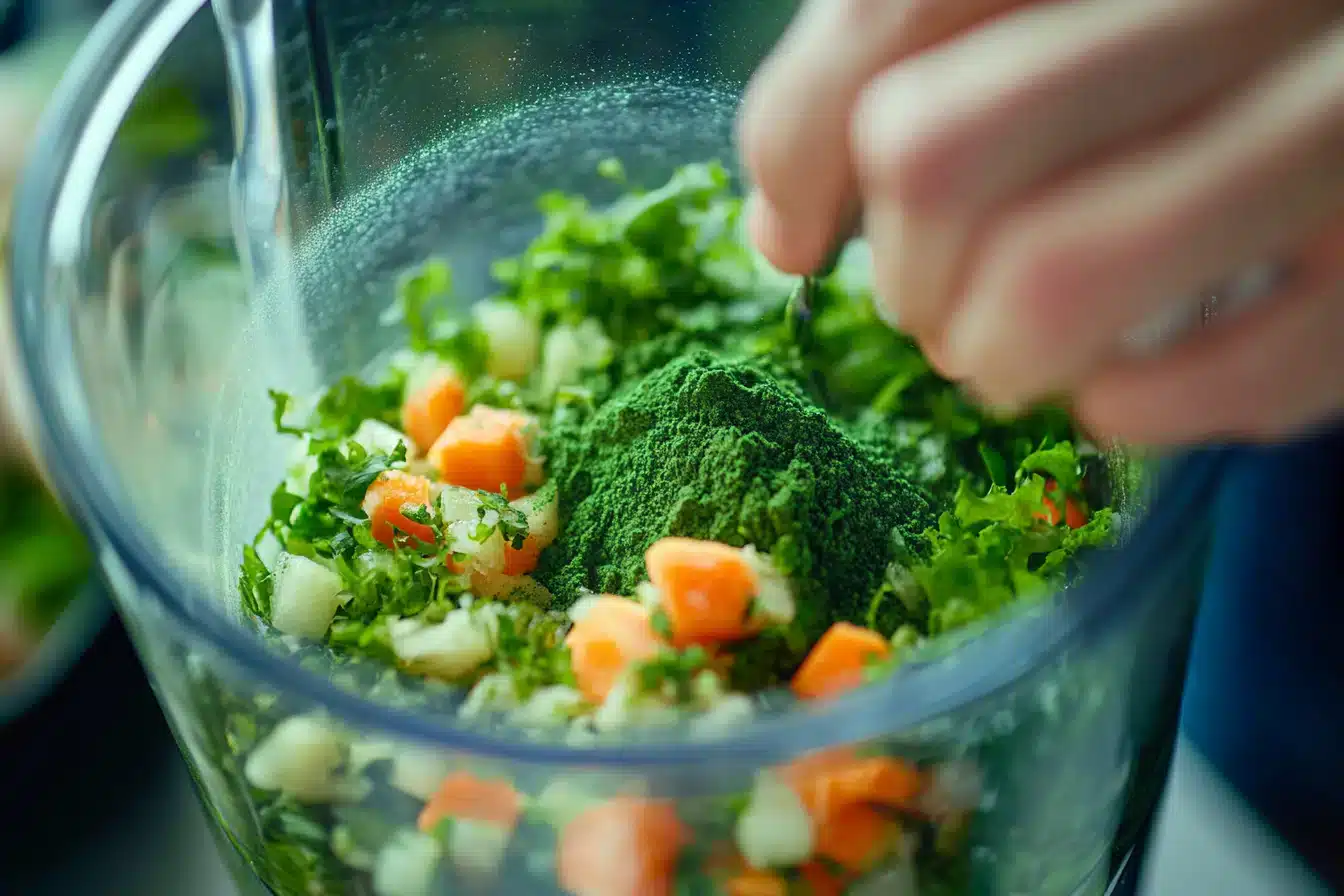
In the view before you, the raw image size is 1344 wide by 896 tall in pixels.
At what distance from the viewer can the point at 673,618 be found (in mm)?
531

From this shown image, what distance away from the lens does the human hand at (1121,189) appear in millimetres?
331

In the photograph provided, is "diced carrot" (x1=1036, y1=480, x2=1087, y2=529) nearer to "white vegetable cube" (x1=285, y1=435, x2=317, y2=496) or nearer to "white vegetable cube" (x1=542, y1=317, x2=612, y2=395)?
"white vegetable cube" (x1=542, y1=317, x2=612, y2=395)

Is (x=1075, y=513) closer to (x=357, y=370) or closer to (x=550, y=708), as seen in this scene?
(x=550, y=708)

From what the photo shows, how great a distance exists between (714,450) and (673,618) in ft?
0.33

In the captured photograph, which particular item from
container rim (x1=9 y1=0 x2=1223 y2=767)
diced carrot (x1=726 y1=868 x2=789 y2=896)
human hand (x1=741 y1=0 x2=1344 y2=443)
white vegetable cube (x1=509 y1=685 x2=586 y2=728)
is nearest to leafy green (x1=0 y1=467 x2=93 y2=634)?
container rim (x1=9 y1=0 x2=1223 y2=767)

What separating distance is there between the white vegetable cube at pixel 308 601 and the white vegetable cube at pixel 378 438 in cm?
10

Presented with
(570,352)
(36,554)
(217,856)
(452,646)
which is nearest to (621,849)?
(452,646)

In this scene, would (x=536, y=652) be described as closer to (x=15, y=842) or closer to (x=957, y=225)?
(x=957, y=225)

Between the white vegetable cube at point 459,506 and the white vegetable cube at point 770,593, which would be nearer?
the white vegetable cube at point 770,593

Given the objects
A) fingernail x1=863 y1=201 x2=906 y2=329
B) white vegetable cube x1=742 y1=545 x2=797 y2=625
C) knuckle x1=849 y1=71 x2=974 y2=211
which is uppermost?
knuckle x1=849 y1=71 x2=974 y2=211

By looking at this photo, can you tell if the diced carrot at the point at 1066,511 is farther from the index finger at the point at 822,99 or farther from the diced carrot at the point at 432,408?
the diced carrot at the point at 432,408

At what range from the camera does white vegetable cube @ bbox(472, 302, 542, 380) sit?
2.65 ft

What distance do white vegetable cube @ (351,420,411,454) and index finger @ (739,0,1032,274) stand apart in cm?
30

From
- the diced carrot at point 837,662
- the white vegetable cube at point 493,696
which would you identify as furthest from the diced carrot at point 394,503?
the diced carrot at point 837,662
